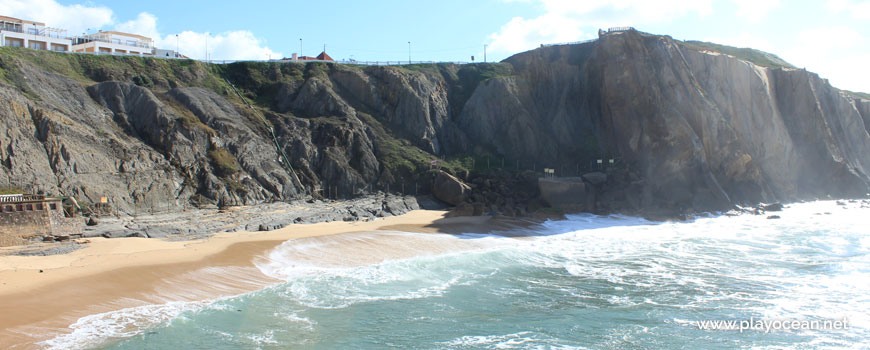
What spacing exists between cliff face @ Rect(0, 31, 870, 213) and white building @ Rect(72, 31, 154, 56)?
922cm

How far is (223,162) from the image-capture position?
31500 millimetres

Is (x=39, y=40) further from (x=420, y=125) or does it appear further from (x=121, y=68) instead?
(x=420, y=125)

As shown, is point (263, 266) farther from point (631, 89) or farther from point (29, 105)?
point (631, 89)

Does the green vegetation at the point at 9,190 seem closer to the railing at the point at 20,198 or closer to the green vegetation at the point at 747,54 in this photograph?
the railing at the point at 20,198

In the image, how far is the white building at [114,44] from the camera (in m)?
43.7

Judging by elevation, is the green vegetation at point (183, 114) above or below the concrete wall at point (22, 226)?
above

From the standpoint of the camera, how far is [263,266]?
19016 mm

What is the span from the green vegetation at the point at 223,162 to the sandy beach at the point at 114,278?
29.7ft

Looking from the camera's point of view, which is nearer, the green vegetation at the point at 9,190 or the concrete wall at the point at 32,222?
the concrete wall at the point at 32,222

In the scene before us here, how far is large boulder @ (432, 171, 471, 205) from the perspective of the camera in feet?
115

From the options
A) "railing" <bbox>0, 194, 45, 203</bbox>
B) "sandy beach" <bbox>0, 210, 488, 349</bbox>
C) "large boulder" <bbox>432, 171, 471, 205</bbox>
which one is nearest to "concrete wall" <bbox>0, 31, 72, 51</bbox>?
"railing" <bbox>0, 194, 45, 203</bbox>

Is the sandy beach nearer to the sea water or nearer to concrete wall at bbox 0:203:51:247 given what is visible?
the sea water

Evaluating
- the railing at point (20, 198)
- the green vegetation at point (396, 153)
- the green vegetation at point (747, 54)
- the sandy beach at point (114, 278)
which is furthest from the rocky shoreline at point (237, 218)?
the green vegetation at point (747, 54)

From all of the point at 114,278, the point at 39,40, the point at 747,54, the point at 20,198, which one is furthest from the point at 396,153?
the point at 747,54
